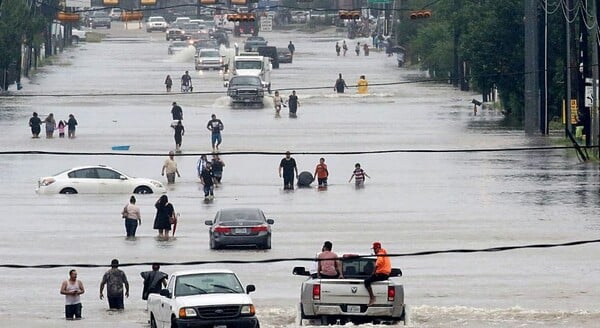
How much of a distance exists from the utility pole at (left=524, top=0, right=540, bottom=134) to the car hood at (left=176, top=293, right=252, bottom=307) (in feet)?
137

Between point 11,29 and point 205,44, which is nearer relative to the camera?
point 11,29

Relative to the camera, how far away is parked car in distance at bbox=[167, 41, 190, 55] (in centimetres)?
12962

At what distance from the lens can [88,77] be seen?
104438 millimetres

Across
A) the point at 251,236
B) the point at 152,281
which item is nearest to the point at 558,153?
the point at 251,236

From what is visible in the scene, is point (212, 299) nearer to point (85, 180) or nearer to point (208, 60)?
point (85, 180)

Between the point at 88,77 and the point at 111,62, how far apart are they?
1473 centimetres

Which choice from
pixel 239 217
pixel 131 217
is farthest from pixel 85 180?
pixel 239 217

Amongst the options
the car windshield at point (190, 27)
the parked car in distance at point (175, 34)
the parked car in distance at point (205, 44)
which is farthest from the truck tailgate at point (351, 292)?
the car windshield at point (190, 27)

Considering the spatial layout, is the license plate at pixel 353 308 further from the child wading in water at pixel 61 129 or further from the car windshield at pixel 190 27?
the car windshield at pixel 190 27

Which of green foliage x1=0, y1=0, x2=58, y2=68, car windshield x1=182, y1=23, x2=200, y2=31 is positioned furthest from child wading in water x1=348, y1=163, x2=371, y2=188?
car windshield x1=182, y1=23, x2=200, y2=31

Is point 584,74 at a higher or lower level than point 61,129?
higher

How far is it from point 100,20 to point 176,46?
27716mm

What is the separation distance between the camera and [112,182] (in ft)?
177

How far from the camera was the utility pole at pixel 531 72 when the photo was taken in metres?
68.8
